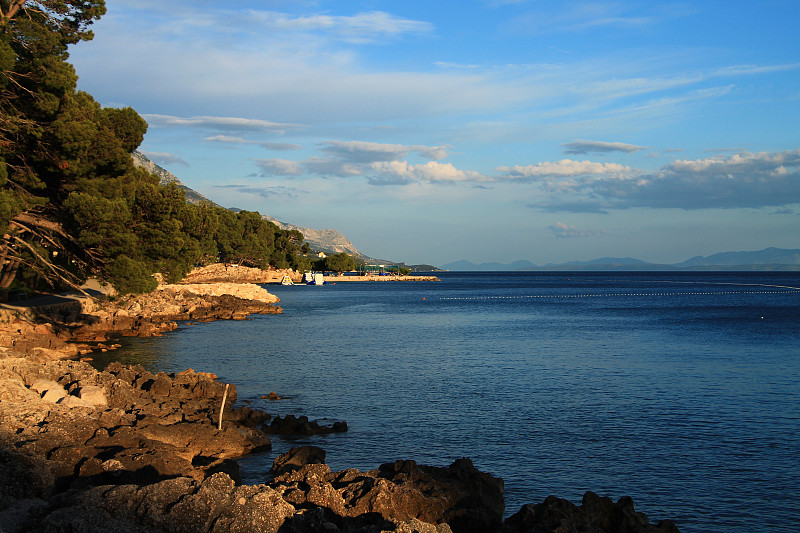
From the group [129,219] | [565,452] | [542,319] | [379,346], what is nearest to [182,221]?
[129,219]

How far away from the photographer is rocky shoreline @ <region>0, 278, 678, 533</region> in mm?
8531

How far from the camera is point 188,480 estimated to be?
9.23 meters

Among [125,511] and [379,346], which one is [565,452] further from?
[379,346]

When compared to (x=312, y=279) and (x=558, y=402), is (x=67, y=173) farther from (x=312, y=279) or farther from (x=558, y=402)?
(x=312, y=279)

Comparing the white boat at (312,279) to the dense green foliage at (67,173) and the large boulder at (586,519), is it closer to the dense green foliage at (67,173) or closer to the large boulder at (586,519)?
the dense green foliage at (67,173)

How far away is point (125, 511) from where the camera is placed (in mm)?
8516

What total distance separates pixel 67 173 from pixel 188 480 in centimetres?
2008

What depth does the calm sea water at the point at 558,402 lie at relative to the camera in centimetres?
1372

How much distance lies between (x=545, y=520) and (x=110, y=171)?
2411 cm

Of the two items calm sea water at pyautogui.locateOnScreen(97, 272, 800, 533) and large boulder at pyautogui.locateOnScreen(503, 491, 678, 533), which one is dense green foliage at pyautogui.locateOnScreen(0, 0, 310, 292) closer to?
calm sea water at pyautogui.locateOnScreen(97, 272, 800, 533)

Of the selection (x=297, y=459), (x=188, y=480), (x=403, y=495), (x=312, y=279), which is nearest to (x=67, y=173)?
(x=297, y=459)

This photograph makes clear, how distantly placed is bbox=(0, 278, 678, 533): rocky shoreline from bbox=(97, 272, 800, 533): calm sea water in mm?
1534

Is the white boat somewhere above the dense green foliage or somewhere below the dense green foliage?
below

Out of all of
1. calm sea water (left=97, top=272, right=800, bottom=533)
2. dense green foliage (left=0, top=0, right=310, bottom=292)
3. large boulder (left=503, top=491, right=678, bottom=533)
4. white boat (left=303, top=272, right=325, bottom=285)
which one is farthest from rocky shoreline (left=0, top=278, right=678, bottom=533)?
white boat (left=303, top=272, right=325, bottom=285)
